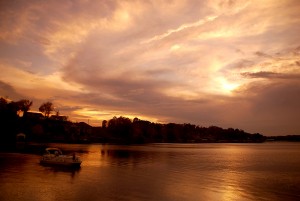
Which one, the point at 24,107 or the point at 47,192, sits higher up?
the point at 24,107

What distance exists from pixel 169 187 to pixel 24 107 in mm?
168474

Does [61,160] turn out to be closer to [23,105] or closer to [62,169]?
[62,169]

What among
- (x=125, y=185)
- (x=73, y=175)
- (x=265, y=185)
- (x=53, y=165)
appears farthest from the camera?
(x=53, y=165)

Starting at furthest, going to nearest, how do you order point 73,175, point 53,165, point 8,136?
1. point 8,136
2. point 53,165
3. point 73,175

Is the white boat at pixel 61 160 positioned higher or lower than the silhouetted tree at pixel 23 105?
lower

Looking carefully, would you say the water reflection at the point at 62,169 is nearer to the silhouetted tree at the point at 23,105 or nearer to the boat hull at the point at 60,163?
the boat hull at the point at 60,163

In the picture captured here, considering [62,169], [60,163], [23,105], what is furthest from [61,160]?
[23,105]

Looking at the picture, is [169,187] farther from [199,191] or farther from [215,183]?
[215,183]

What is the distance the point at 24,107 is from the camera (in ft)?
600

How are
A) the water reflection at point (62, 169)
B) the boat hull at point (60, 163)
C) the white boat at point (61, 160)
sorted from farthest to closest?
the white boat at point (61, 160) < the boat hull at point (60, 163) < the water reflection at point (62, 169)

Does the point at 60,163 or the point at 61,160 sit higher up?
the point at 61,160

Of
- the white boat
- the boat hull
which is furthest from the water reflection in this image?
the white boat

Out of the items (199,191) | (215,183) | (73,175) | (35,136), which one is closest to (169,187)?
(199,191)

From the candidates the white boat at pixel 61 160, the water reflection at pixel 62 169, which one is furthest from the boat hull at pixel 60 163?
the water reflection at pixel 62 169
